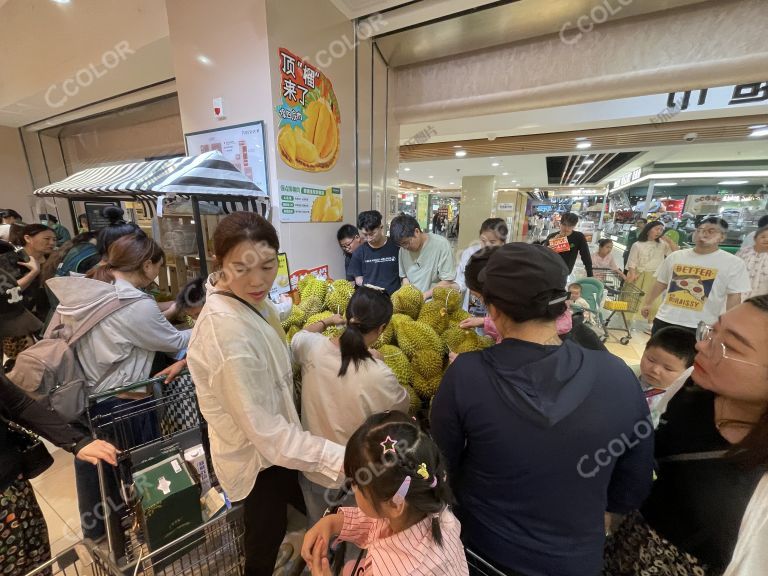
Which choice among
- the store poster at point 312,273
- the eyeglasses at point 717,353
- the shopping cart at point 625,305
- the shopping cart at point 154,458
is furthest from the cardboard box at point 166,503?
the shopping cart at point 625,305

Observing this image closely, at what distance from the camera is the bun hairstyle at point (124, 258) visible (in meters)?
1.55

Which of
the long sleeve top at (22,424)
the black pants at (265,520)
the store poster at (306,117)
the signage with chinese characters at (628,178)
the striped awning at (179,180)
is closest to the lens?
the long sleeve top at (22,424)

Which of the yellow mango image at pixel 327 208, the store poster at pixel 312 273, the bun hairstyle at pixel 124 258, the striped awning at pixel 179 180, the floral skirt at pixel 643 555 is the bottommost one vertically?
the floral skirt at pixel 643 555

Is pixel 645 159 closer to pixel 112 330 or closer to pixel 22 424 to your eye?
pixel 112 330

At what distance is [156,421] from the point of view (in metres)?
1.56

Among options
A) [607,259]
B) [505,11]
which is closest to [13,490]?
[505,11]

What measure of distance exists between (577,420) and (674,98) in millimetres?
4843

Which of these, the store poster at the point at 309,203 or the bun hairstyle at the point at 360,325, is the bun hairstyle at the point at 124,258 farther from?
the bun hairstyle at the point at 360,325

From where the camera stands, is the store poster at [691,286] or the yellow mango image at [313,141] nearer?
the yellow mango image at [313,141]

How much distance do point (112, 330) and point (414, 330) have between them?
4.85ft

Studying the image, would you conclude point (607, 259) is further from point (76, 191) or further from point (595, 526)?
point (76, 191)

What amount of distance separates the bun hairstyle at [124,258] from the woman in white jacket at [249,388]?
2.76ft

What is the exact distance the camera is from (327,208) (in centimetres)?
277

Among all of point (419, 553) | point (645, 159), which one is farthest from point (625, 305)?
point (645, 159)
